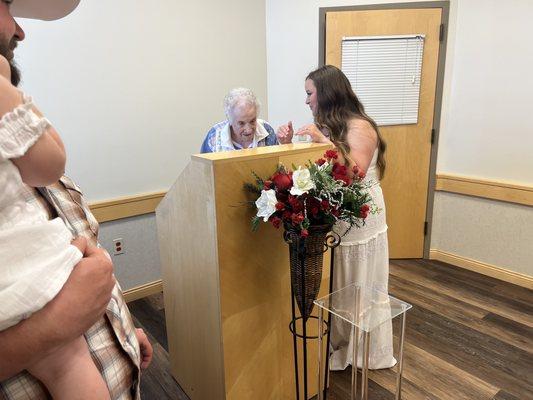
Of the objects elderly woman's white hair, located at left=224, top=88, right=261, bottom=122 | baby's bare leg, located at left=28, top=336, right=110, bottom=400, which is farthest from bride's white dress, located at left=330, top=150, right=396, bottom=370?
baby's bare leg, located at left=28, top=336, right=110, bottom=400

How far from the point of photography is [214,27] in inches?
119

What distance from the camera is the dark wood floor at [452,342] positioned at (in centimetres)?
196

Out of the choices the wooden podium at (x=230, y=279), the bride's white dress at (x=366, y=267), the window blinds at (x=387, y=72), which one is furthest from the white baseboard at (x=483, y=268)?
the wooden podium at (x=230, y=279)

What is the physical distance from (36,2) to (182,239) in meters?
0.96

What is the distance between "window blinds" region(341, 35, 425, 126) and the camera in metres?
3.12

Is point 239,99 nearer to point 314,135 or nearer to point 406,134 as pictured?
point 314,135

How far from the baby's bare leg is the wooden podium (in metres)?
0.69

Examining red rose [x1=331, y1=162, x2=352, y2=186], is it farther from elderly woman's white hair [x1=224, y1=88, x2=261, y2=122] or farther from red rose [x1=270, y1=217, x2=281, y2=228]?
elderly woman's white hair [x1=224, y1=88, x2=261, y2=122]

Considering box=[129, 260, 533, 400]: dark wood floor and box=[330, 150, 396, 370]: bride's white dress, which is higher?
box=[330, 150, 396, 370]: bride's white dress

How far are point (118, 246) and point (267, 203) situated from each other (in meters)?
1.98

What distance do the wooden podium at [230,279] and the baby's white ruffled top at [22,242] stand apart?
26.8 inches

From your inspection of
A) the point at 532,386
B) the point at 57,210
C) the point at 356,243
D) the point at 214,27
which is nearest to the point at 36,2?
the point at 57,210

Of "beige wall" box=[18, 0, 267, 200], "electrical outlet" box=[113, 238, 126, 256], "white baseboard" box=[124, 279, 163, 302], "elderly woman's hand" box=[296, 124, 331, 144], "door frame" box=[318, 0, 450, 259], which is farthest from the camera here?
"door frame" box=[318, 0, 450, 259]

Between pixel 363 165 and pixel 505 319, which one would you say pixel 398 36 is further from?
pixel 505 319
